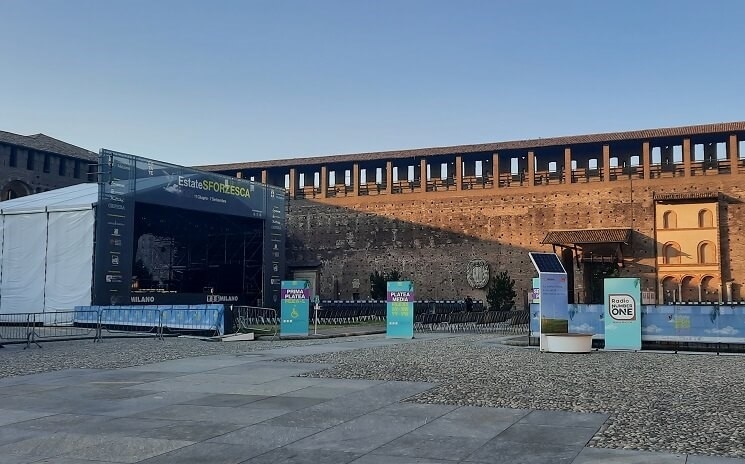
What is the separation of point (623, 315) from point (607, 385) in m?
7.74

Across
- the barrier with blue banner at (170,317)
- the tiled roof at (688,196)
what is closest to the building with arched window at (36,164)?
the barrier with blue banner at (170,317)

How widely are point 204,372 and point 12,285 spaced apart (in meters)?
23.6

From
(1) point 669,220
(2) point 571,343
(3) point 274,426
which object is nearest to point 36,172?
(1) point 669,220

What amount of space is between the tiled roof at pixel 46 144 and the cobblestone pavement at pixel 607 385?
41.5m

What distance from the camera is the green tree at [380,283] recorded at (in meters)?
47.5

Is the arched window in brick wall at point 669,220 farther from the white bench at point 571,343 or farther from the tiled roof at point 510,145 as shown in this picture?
the white bench at point 571,343

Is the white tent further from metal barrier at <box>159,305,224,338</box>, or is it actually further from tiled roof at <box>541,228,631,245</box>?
tiled roof at <box>541,228,631,245</box>

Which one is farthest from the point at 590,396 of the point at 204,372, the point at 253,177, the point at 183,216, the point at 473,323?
the point at 253,177

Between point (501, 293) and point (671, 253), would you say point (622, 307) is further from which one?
point (671, 253)

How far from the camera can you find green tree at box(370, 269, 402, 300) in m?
47.5

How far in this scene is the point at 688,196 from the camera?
40.7 m

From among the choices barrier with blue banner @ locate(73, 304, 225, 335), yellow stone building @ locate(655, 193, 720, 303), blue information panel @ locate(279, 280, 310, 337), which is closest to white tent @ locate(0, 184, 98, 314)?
barrier with blue banner @ locate(73, 304, 225, 335)

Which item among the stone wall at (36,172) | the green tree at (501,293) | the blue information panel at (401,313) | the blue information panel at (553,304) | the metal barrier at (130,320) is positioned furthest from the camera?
the stone wall at (36,172)

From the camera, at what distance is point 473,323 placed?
102 ft
